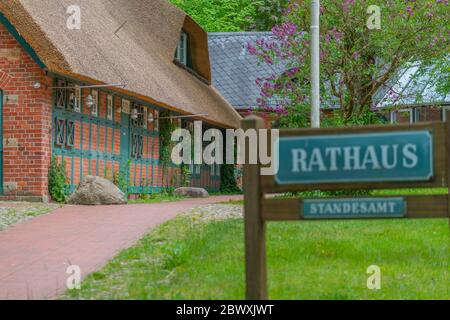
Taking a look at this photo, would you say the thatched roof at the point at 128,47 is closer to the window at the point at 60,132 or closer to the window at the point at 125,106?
the window at the point at 125,106

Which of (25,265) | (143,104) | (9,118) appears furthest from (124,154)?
(25,265)

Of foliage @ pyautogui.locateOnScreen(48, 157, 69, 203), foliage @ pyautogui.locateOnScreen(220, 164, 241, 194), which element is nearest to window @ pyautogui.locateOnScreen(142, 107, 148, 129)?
foliage @ pyautogui.locateOnScreen(48, 157, 69, 203)

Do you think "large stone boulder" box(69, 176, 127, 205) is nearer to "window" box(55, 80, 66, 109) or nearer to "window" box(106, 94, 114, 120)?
"window" box(55, 80, 66, 109)

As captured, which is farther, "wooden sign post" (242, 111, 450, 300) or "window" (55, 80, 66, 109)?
"window" (55, 80, 66, 109)

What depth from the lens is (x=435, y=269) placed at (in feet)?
25.3

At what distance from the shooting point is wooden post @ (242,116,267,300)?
4.92 m

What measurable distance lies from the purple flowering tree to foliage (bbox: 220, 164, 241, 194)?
10.9 metres

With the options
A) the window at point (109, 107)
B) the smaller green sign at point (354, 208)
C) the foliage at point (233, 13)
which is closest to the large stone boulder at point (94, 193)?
the window at point (109, 107)

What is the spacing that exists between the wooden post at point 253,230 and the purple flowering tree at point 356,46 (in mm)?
12947

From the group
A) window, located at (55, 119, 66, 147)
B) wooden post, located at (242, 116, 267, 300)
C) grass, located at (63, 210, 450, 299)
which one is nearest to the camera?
wooden post, located at (242, 116, 267, 300)

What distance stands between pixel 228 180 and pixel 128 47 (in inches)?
427

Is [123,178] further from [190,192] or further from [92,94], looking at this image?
[190,192]
